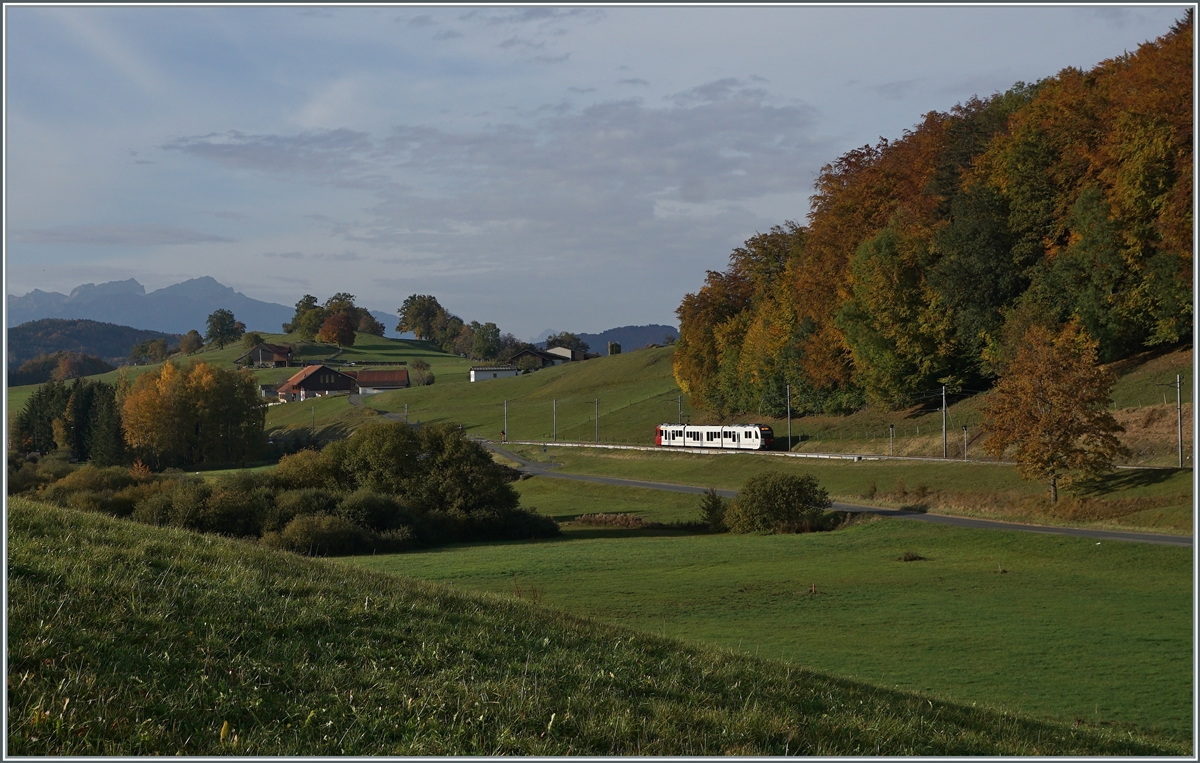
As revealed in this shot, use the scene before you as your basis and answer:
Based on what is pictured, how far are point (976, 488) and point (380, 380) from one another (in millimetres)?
131732

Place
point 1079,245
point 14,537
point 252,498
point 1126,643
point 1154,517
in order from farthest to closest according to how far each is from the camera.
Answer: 1. point 1079,245
2. point 252,498
3. point 1154,517
4. point 1126,643
5. point 14,537

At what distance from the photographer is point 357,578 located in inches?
443

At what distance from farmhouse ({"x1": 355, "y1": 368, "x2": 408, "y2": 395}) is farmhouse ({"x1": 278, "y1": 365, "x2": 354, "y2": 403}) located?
1.92 meters

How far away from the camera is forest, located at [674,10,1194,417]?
48.5 meters

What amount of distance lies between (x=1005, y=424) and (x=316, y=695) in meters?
41.2

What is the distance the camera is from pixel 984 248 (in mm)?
59281

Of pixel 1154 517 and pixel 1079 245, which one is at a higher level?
pixel 1079 245

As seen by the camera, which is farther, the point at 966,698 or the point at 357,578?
the point at 966,698

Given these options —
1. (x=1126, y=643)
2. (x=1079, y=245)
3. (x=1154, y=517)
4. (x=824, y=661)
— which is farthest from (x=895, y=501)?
(x=824, y=661)


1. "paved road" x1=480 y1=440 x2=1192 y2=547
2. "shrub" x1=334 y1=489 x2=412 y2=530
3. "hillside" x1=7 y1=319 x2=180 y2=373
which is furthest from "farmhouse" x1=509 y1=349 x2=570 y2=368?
"shrub" x1=334 y1=489 x2=412 y2=530

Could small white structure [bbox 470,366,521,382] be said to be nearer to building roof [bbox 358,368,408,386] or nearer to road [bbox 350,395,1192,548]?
building roof [bbox 358,368,408,386]

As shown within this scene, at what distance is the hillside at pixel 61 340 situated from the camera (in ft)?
374

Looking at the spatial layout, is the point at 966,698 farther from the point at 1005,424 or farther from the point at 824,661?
the point at 1005,424

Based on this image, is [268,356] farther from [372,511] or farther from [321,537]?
[321,537]
